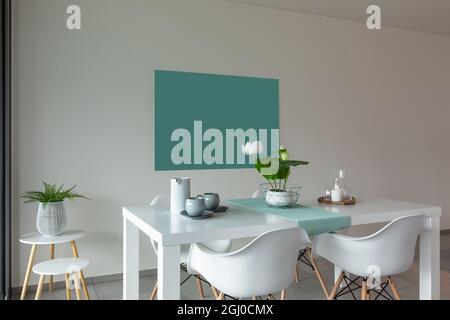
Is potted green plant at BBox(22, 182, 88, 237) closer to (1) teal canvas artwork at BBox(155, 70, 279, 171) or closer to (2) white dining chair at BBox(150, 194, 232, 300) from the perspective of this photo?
(2) white dining chair at BBox(150, 194, 232, 300)

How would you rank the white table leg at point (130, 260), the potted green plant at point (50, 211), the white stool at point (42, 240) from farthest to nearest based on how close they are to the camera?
the potted green plant at point (50, 211), the white stool at point (42, 240), the white table leg at point (130, 260)

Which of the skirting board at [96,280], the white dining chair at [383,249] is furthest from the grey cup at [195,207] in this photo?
the skirting board at [96,280]

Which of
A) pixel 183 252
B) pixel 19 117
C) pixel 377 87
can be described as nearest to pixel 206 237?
pixel 183 252

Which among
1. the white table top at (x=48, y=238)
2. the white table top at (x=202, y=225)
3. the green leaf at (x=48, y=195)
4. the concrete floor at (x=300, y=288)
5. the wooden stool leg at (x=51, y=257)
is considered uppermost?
the green leaf at (x=48, y=195)

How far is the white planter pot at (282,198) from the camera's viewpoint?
7.82 ft

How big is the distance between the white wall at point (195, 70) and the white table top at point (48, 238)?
29 cm

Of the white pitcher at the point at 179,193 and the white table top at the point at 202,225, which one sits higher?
the white pitcher at the point at 179,193

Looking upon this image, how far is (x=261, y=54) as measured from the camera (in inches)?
154

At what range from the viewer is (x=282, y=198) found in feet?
7.82

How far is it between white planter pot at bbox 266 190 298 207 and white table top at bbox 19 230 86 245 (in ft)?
4.84

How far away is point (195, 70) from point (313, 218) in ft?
6.76

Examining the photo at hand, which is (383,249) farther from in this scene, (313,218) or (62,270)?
(62,270)

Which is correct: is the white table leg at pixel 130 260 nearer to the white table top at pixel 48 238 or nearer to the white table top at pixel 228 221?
the white table top at pixel 228 221

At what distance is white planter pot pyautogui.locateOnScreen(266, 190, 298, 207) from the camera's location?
2383 millimetres
